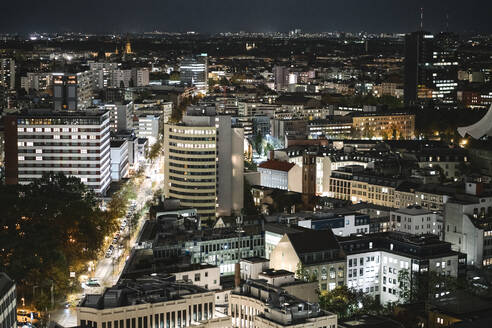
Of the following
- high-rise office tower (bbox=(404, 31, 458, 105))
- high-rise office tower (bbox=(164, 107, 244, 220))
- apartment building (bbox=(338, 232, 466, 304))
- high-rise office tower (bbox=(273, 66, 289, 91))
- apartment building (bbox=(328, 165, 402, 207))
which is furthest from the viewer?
high-rise office tower (bbox=(273, 66, 289, 91))

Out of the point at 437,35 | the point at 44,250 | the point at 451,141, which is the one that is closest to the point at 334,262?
the point at 44,250

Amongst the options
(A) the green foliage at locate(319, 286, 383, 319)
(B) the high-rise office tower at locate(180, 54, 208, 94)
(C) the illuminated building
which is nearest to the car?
(C) the illuminated building

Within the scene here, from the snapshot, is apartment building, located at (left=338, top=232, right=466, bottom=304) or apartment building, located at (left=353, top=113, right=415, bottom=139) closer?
apartment building, located at (left=338, top=232, right=466, bottom=304)

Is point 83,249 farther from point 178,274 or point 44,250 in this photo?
point 178,274

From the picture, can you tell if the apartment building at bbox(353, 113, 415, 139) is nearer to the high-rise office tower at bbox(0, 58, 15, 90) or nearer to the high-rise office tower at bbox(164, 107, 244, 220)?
the high-rise office tower at bbox(164, 107, 244, 220)

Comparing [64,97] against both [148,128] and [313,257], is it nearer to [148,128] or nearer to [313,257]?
[148,128]

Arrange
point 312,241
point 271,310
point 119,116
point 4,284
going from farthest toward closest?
point 119,116 → point 312,241 → point 271,310 → point 4,284

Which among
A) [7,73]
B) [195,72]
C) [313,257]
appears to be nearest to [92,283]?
[313,257]

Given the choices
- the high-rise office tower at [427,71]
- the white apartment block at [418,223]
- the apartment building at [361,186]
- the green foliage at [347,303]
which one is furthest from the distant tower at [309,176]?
the high-rise office tower at [427,71]
